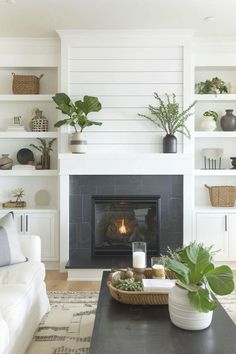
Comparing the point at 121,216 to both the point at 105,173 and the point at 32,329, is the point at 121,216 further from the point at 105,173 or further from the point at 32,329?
the point at 32,329

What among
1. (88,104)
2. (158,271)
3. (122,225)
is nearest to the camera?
Result: (158,271)

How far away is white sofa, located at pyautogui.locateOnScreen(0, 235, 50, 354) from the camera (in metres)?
1.99

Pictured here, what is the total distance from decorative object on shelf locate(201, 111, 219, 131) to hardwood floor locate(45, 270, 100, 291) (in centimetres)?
235

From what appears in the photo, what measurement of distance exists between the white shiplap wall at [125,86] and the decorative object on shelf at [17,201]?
1.17 m

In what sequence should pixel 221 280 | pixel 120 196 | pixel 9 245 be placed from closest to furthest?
pixel 221 280
pixel 9 245
pixel 120 196

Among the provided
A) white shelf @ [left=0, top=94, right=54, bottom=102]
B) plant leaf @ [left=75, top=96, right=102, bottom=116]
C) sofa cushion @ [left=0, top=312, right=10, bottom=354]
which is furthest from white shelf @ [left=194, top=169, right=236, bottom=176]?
sofa cushion @ [left=0, top=312, right=10, bottom=354]

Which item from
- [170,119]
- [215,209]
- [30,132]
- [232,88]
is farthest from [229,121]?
[30,132]

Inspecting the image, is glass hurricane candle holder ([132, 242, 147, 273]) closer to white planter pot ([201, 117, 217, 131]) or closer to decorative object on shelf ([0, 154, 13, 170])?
white planter pot ([201, 117, 217, 131])

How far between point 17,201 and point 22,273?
2.14m

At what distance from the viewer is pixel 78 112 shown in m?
4.11

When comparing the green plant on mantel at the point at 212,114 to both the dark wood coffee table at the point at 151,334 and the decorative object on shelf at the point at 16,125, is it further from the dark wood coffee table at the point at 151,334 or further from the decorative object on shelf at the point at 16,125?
the dark wood coffee table at the point at 151,334

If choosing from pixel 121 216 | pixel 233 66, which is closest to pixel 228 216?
pixel 121 216

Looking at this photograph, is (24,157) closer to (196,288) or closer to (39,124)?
(39,124)

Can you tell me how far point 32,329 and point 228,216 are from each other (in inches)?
108
